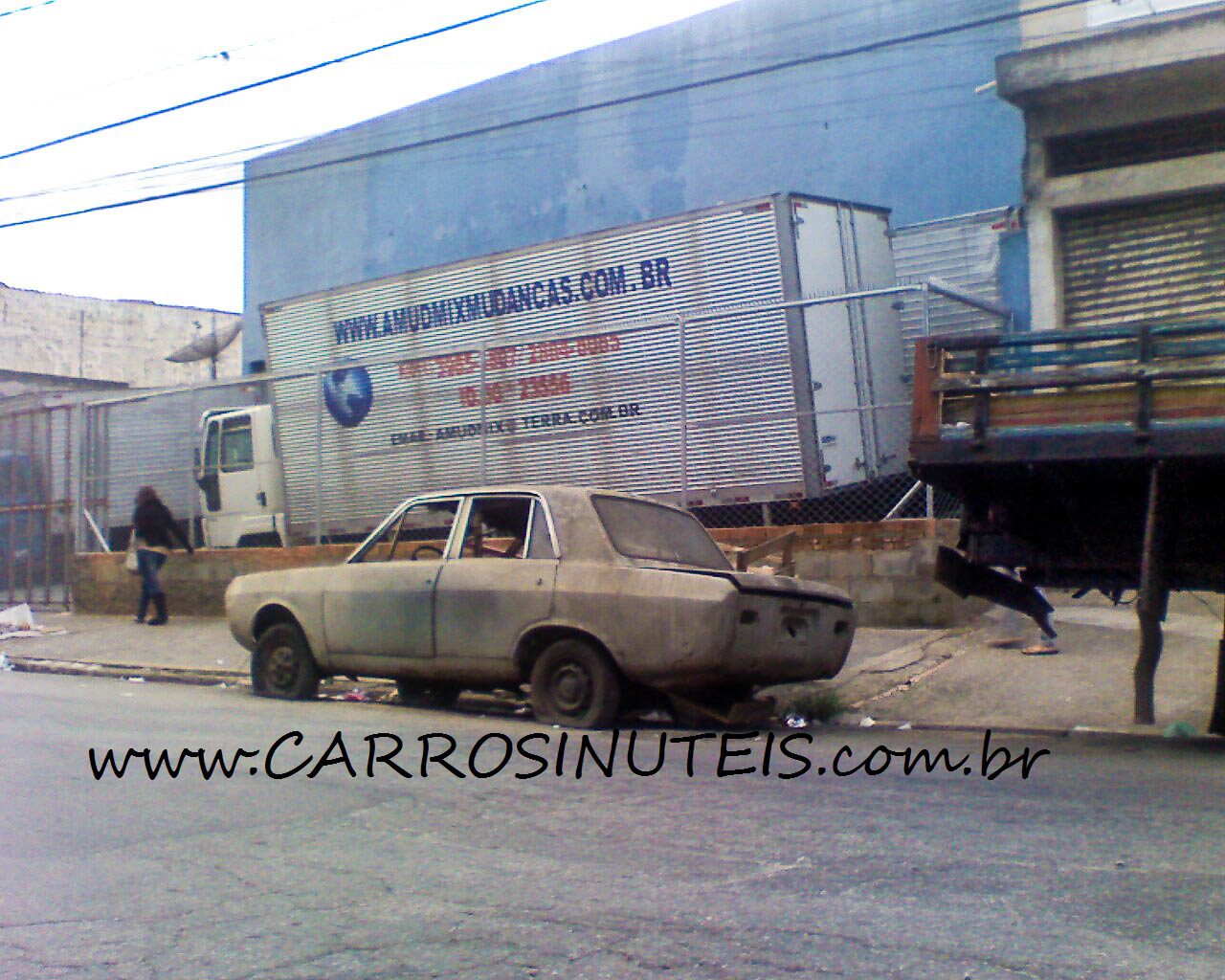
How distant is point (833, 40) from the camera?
843 inches

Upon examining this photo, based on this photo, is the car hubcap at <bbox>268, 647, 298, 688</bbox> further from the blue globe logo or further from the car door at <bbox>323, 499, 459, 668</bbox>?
the blue globe logo

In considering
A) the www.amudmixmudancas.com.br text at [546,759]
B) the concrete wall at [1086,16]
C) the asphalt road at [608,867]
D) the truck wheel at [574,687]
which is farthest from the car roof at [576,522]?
the concrete wall at [1086,16]

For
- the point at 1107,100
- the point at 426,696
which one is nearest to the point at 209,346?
the point at 1107,100

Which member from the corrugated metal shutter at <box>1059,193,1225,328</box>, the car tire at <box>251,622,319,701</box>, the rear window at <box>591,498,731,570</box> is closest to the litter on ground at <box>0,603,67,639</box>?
the car tire at <box>251,622,319,701</box>

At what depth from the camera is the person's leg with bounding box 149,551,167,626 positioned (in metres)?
15.5

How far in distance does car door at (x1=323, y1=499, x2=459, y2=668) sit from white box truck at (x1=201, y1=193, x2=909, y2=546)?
12.9 ft

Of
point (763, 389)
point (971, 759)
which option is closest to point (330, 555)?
point (763, 389)

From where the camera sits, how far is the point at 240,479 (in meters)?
17.2

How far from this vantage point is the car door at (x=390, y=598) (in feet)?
29.1

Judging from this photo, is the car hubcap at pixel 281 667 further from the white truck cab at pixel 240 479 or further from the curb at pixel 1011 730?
the white truck cab at pixel 240 479

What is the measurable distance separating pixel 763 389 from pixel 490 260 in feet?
13.5

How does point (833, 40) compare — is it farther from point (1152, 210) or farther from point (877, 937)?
point (877, 937)

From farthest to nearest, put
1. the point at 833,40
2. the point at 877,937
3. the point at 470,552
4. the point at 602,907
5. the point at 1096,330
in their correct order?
the point at 833,40 → the point at 470,552 → the point at 1096,330 → the point at 602,907 → the point at 877,937

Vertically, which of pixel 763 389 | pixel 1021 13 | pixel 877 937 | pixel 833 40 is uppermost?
pixel 833 40
